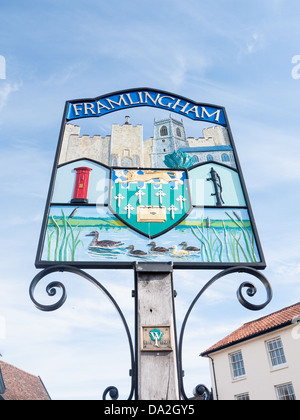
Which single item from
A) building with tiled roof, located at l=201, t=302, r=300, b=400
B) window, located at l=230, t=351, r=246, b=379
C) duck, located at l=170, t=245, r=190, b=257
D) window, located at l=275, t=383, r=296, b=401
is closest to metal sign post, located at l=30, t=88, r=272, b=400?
duck, located at l=170, t=245, r=190, b=257

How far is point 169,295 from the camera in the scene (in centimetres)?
337

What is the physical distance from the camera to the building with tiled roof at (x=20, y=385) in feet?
Answer: 56.7

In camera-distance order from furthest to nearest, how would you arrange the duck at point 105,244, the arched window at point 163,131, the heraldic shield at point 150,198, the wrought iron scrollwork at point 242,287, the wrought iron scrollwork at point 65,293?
the arched window at point 163,131, the heraldic shield at point 150,198, the duck at point 105,244, the wrought iron scrollwork at point 242,287, the wrought iron scrollwork at point 65,293

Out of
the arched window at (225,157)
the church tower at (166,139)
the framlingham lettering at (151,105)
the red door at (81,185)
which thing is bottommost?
the red door at (81,185)

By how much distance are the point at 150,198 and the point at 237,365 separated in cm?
1573

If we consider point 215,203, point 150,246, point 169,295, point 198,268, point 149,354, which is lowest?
point 149,354

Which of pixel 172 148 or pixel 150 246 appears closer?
pixel 150 246

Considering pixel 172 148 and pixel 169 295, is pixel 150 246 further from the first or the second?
pixel 172 148

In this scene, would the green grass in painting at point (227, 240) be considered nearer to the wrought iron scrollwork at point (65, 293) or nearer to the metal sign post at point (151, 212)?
the metal sign post at point (151, 212)

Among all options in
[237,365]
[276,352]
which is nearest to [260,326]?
[276,352]

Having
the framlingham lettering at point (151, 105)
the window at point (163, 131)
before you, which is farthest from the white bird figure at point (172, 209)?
the framlingham lettering at point (151, 105)

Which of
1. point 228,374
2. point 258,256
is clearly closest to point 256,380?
point 228,374
